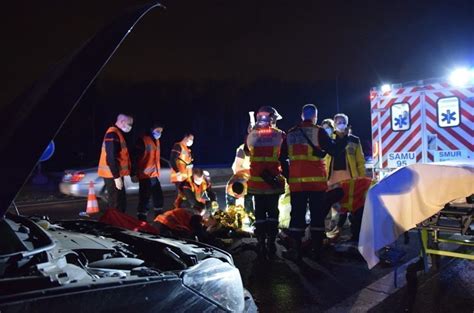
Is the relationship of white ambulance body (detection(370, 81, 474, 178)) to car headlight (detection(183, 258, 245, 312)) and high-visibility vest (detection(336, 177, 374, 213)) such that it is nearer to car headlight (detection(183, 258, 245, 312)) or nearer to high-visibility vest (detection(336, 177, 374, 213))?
high-visibility vest (detection(336, 177, 374, 213))

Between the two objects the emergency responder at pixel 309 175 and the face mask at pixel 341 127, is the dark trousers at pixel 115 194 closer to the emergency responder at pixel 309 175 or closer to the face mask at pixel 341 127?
the emergency responder at pixel 309 175

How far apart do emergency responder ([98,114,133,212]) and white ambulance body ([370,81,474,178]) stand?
4155mm

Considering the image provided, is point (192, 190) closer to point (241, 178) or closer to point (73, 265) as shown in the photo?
point (241, 178)

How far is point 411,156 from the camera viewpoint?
819 centimetres

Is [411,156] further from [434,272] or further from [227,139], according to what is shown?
[227,139]

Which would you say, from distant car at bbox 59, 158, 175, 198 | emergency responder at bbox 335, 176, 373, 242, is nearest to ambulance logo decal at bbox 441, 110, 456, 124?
emergency responder at bbox 335, 176, 373, 242

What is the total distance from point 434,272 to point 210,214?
3387 millimetres

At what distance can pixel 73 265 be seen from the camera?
2.38 metres

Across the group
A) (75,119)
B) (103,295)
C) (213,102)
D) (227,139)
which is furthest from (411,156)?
(213,102)

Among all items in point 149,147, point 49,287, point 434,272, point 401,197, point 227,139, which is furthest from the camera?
point 227,139

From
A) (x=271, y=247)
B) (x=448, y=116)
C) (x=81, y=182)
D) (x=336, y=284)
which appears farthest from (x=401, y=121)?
(x=81, y=182)

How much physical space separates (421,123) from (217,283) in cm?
650

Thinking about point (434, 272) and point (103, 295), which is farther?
point (434, 272)

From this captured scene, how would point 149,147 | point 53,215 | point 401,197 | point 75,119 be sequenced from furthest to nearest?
point 75,119 < point 53,215 < point 149,147 < point 401,197
